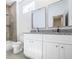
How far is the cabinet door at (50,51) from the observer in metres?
2.16

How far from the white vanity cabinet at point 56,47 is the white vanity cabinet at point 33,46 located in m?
0.21

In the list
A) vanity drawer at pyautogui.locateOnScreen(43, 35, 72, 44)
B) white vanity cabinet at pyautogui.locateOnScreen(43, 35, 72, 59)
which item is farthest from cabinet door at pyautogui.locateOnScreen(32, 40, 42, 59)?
vanity drawer at pyautogui.locateOnScreen(43, 35, 72, 44)

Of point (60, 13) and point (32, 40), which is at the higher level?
point (60, 13)

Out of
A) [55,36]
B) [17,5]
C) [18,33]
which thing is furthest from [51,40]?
[17,5]

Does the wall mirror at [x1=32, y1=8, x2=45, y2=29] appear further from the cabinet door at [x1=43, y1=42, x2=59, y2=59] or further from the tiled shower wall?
the tiled shower wall

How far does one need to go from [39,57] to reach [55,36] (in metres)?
0.77

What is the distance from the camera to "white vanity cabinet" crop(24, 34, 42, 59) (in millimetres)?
2654

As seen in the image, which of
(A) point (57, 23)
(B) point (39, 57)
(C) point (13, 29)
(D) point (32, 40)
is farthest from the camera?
(C) point (13, 29)

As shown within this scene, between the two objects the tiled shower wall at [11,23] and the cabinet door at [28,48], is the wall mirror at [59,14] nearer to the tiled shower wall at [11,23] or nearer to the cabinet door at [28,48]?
the cabinet door at [28,48]

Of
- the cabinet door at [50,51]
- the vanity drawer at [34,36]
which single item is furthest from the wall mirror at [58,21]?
the cabinet door at [50,51]

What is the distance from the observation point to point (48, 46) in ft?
7.73

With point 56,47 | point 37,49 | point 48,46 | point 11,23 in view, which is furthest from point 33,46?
point 11,23
